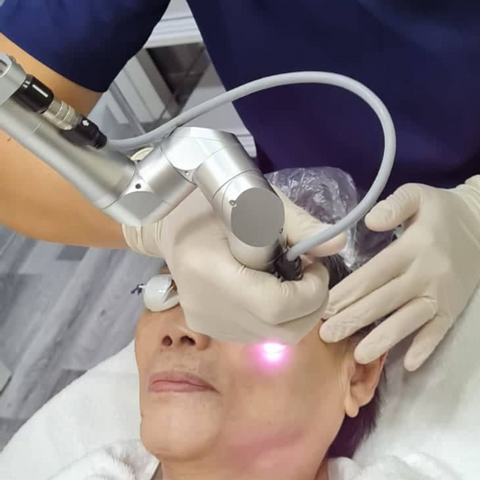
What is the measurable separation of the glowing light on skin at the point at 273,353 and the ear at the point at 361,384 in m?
0.13

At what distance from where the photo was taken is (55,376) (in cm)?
181

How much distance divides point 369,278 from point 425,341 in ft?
0.46

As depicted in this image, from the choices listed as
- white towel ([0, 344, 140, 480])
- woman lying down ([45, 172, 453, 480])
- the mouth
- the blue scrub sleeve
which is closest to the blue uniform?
the blue scrub sleeve

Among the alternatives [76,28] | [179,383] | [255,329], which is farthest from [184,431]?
[76,28]

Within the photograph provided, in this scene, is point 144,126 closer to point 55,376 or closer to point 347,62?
point 55,376

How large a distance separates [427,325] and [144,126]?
1477 millimetres

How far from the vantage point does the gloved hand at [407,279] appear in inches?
35.6

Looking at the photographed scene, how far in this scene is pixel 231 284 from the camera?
70 cm

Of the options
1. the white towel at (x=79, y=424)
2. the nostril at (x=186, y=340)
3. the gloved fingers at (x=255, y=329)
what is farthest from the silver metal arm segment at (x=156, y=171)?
the white towel at (x=79, y=424)

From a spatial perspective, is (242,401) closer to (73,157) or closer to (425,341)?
(425,341)

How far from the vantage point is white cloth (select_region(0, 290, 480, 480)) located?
98 centimetres

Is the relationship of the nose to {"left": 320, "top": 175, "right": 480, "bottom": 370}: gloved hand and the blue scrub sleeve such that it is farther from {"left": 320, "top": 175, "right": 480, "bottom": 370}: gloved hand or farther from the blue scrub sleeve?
the blue scrub sleeve

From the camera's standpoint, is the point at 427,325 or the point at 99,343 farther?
the point at 99,343

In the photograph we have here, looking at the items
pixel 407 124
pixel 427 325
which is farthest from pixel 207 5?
pixel 427 325
